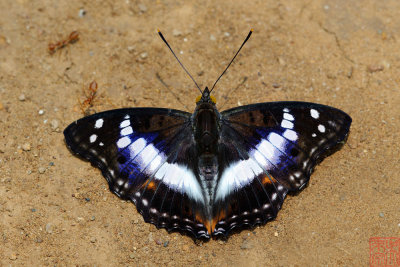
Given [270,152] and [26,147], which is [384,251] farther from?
[26,147]

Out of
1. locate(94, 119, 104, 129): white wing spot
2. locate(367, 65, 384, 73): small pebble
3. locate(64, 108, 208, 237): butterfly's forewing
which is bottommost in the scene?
locate(64, 108, 208, 237): butterfly's forewing

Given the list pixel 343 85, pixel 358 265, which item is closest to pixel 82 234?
pixel 358 265

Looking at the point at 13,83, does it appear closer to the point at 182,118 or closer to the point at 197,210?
the point at 182,118

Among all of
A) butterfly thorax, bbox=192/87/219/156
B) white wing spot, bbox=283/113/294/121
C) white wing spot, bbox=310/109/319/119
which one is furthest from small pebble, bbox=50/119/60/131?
white wing spot, bbox=310/109/319/119

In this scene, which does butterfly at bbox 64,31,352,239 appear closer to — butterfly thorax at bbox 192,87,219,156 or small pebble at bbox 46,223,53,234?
butterfly thorax at bbox 192,87,219,156

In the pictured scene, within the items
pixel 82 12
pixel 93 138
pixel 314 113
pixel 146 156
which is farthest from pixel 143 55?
pixel 314 113

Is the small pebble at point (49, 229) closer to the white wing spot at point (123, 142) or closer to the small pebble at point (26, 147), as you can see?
the small pebble at point (26, 147)

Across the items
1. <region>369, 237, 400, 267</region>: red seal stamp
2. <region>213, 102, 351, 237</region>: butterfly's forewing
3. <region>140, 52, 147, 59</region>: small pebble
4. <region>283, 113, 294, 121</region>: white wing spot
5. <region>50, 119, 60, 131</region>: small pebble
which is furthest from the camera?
<region>140, 52, 147, 59</region>: small pebble
